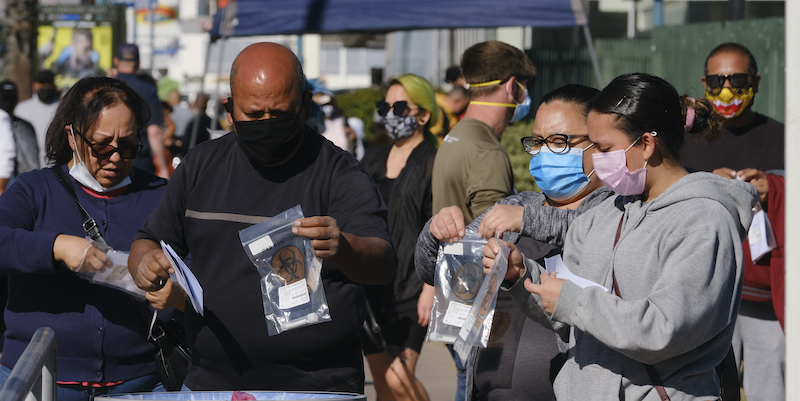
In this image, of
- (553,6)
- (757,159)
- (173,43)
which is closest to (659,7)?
(553,6)

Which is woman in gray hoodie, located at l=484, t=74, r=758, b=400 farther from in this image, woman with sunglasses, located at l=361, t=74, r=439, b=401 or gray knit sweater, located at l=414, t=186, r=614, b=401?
woman with sunglasses, located at l=361, t=74, r=439, b=401

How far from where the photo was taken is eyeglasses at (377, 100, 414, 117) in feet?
18.3

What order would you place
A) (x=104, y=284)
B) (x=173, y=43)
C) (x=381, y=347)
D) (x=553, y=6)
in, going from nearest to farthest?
(x=104, y=284), (x=381, y=347), (x=553, y=6), (x=173, y=43)

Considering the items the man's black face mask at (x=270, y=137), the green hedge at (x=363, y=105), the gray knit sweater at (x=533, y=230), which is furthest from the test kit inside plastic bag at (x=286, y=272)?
the green hedge at (x=363, y=105)

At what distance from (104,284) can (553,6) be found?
621cm

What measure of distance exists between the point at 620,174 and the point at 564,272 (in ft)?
1.06

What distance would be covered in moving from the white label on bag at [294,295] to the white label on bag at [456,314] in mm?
420

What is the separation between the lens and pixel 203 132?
10.5m

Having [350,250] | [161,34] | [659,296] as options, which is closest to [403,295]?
[350,250]

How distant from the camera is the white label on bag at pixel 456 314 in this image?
2.54 m

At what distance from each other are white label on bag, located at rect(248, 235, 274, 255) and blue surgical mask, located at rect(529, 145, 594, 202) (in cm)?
110

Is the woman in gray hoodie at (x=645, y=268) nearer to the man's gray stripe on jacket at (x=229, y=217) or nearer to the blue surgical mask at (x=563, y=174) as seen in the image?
the blue surgical mask at (x=563, y=174)

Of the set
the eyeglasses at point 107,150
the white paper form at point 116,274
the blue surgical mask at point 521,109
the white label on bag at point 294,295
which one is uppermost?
the blue surgical mask at point 521,109

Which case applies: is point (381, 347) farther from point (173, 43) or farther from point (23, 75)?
point (173, 43)
